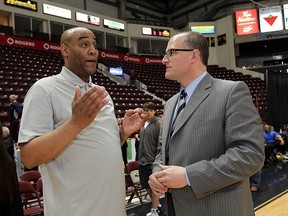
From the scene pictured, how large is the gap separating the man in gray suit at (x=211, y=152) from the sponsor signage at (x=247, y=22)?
70.3 ft

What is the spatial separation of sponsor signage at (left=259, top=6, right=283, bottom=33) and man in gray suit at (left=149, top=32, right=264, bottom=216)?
2162 centimetres

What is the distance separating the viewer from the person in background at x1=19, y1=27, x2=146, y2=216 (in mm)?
1416

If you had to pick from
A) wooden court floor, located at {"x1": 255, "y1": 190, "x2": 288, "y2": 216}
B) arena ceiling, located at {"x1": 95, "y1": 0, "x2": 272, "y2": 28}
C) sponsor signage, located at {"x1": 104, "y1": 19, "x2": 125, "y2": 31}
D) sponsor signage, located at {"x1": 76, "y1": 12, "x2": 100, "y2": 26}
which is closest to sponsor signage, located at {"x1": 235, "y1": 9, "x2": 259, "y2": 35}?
arena ceiling, located at {"x1": 95, "y1": 0, "x2": 272, "y2": 28}

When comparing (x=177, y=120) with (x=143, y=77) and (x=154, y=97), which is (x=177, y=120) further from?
(x=143, y=77)

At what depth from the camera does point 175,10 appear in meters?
27.1

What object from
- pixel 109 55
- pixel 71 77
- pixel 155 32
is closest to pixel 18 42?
pixel 109 55

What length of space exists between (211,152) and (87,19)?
62.2ft

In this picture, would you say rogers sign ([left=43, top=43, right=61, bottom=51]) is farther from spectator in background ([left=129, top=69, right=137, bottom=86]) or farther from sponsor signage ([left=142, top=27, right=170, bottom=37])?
sponsor signage ([left=142, top=27, right=170, bottom=37])

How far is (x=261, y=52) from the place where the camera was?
23547mm

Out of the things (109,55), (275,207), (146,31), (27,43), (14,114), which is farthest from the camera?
(146,31)

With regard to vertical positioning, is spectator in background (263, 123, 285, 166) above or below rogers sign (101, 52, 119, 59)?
below

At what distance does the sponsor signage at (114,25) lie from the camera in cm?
2048

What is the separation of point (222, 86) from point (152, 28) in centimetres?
2202

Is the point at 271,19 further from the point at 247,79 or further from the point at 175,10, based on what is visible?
the point at 175,10
